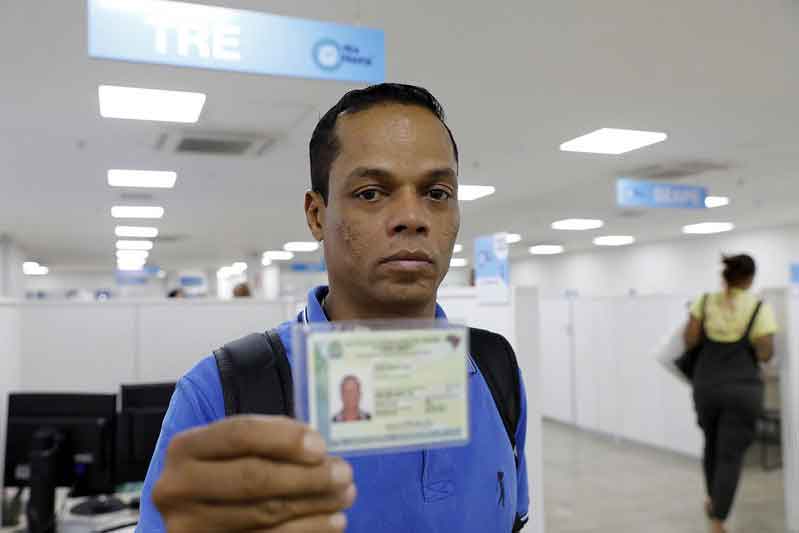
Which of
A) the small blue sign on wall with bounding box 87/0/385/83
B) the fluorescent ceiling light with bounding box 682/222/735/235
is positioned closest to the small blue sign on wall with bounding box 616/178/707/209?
the small blue sign on wall with bounding box 87/0/385/83

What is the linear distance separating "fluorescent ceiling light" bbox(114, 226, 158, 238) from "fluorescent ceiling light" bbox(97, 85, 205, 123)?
759 cm

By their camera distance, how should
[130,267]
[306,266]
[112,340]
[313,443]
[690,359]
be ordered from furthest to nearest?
[306,266] → [130,267] → [690,359] → [112,340] → [313,443]

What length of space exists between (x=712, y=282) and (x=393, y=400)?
56.2 feet

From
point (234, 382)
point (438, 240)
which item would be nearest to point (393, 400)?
point (438, 240)

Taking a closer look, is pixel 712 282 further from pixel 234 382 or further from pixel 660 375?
pixel 234 382

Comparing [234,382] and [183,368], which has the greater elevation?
[234,382]

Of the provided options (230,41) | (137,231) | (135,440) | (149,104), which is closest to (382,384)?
(230,41)

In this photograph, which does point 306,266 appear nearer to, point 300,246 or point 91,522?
point 300,246

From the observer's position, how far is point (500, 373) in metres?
1.01

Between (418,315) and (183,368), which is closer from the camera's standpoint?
(418,315)

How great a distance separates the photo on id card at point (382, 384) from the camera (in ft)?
1.69

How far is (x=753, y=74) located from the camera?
4648 mm

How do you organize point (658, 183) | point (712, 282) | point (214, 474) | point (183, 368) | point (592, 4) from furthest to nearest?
point (712, 282) < point (658, 183) < point (183, 368) < point (592, 4) < point (214, 474)

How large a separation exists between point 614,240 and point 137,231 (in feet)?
38.3
